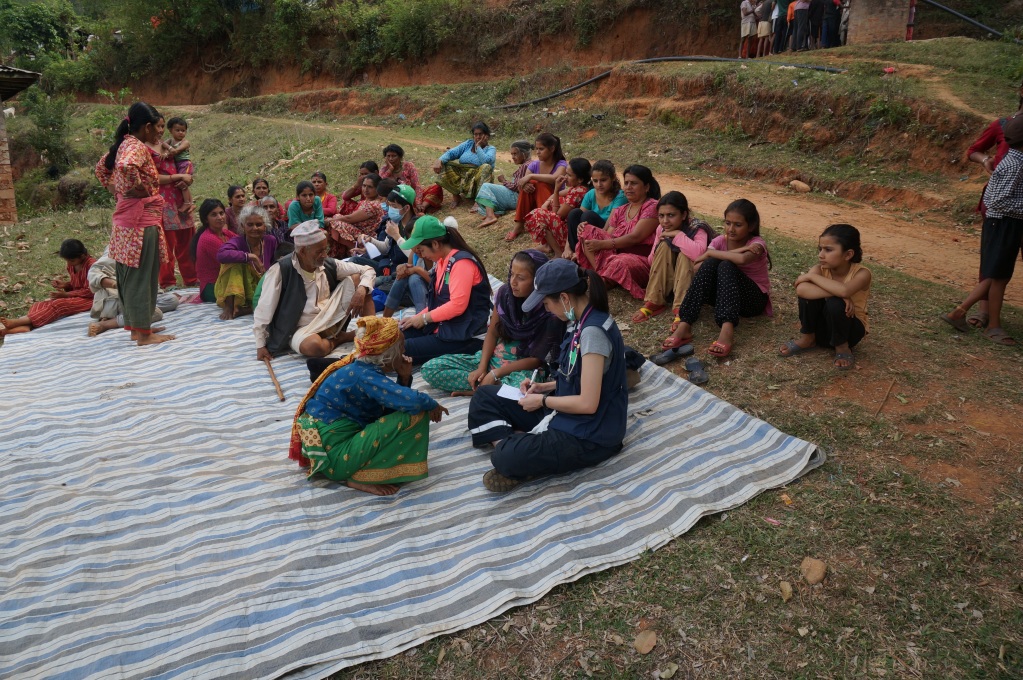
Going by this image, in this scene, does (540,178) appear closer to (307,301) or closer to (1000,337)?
(307,301)

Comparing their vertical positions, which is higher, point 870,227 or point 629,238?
point 629,238

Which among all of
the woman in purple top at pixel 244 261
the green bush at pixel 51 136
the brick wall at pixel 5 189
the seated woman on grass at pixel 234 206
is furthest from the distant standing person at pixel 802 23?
the green bush at pixel 51 136

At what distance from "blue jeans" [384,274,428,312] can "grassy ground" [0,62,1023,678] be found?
8.02ft

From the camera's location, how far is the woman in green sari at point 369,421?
3.56 m

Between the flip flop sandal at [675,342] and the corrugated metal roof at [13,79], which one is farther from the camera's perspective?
the corrugated metal roof at [13,79]

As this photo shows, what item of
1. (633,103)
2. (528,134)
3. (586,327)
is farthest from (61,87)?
(586,327)

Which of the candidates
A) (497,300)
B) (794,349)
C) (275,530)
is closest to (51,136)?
(497,300)

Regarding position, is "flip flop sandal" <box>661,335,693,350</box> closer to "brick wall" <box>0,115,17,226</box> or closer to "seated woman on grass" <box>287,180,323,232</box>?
"seated woman on grass" <box>287,180,323,232</box>

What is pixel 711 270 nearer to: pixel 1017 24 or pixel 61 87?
pixel 1017 24

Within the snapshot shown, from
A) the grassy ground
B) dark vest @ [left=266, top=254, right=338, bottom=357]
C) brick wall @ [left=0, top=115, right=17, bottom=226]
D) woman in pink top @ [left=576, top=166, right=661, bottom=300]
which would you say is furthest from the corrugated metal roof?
the grassy ground

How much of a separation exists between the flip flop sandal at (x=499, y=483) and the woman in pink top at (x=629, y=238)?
249cm

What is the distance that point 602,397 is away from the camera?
11.6 ft

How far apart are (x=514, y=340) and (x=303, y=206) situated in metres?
4.21

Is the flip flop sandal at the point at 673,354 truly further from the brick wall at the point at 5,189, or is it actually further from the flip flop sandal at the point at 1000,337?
the brick wall at the point at 5,189
